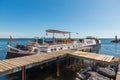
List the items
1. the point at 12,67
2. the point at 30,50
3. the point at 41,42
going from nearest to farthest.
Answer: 1. the point at 12,67
2. the point at 30,50
3. the point at 41,42

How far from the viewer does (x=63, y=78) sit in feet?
43.1

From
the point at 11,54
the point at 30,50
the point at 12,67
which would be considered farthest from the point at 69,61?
the point at 12,67

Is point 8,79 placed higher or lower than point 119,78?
lower

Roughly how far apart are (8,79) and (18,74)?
125 centimetres

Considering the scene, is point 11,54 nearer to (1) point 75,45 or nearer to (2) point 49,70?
(2) point 49,70

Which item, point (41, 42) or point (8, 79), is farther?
point (41, 42)

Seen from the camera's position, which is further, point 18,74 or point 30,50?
point 30,50

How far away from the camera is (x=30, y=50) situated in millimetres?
17797

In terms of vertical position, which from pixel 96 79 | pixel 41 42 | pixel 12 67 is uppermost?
pixel 41 42

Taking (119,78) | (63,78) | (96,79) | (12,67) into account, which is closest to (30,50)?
(63,78)

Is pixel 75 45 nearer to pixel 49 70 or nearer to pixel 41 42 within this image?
pixel 41 42

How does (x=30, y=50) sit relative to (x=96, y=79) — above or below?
above

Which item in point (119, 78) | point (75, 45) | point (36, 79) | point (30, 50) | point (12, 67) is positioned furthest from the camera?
point (75, 45)

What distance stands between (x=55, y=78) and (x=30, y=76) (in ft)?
9.35
